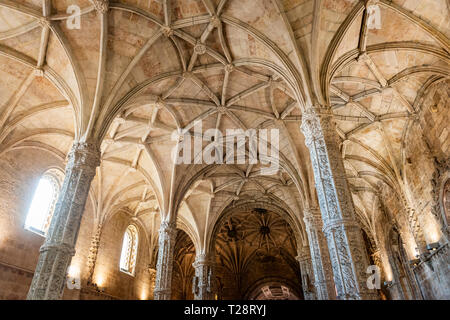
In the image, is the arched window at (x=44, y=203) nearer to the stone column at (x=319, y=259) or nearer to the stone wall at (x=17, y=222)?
the stone wall at (x=17, y=222)

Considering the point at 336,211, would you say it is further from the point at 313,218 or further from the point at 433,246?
the point at 433,246

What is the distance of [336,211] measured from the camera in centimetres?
774

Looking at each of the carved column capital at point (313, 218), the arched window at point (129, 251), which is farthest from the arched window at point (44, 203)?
the carved column capital at point (313, 218)

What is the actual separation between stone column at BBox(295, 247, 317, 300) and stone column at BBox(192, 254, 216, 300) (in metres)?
5.65

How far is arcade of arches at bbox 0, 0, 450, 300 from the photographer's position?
9930mm

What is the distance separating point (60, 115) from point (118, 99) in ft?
16.1

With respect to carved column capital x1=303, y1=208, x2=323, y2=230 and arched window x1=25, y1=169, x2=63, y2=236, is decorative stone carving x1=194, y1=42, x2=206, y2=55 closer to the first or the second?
carved column capital x1=303, y1=208, x2=323, y2=230

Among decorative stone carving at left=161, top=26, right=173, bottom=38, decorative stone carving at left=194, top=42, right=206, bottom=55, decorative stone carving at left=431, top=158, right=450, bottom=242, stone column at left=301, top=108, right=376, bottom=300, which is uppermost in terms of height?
decorative stone carving at left=194, top=42, right=206, bottom=55

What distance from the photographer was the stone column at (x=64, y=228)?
8.24 m

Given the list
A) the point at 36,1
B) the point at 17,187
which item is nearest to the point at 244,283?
the point at 17,187

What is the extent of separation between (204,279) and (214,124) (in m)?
9.89

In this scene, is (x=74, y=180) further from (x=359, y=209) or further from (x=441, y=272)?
(x=359, y=209)

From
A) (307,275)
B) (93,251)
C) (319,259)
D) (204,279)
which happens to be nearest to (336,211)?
(319,259)

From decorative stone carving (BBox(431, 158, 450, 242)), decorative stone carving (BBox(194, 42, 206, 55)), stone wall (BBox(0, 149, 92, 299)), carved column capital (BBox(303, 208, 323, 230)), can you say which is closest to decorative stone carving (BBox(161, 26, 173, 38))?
decorative stone carving (BBox(194, 42, 206, 55))
